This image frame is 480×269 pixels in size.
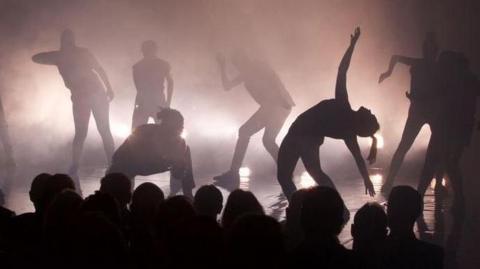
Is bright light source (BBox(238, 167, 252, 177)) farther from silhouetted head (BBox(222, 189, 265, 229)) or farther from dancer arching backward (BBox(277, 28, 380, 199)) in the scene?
silhouetted head (BBox(222, 189, 265, 229))

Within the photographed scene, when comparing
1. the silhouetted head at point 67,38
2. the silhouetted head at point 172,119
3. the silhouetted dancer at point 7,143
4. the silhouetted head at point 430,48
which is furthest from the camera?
the silhouetted dancer at point 7,143

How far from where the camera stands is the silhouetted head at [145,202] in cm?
368

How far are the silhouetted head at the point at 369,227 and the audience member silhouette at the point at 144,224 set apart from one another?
1023 mm

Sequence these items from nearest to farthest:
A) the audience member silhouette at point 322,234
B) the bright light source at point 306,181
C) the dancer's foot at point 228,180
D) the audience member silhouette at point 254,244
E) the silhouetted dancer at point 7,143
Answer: the audience member silhouette at point 254,244
the audience member silhouette at point 322,234
the dancer's foot at point 228,180
the bright light source at point 306,181
the silhouetted dancer at point 7,143

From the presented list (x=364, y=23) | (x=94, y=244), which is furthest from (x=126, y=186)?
(x=364, y=23)

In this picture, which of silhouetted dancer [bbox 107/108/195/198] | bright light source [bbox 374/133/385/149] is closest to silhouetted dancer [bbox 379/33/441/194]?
silhouetted dancer [bbox 107/108/195/198]

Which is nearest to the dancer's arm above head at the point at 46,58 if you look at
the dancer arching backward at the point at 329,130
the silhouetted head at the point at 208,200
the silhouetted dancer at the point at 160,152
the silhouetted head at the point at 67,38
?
the silhouetted head at the point at 67,38

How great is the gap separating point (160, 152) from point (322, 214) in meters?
4.68

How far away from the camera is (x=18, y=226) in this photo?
3549 millimetres

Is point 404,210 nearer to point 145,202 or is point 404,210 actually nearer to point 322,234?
point 322,234

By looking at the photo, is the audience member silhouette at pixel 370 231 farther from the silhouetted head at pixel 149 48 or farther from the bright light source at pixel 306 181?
the silhouetted head at pixel 149 48

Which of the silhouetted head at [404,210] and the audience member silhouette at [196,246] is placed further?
the silhouetted head at [404,210]

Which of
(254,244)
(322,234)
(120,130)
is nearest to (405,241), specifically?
(322,234)

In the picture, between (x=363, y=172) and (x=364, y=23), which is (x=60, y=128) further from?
(x=363, y=172)
